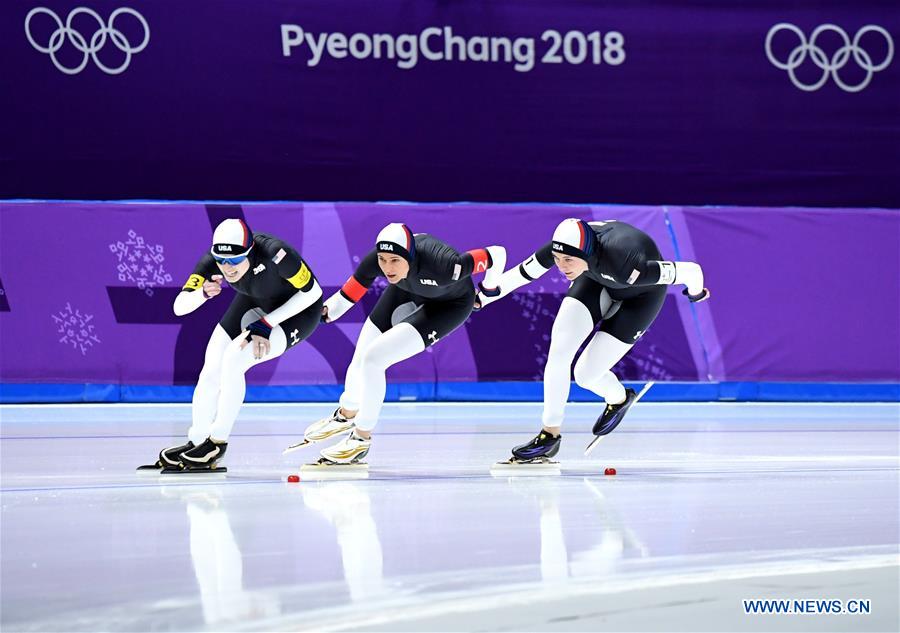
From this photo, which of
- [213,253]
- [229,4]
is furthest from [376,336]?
[229,4]

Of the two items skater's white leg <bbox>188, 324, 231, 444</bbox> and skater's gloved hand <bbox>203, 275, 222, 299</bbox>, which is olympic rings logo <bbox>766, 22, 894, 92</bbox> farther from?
skater's white leg <bbox>188, 324, 231, 444</bbox>

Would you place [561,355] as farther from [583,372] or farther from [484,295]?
[484,295]

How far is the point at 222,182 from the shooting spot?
1091 centimetres

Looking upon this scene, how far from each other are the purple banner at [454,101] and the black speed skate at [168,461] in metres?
5.41

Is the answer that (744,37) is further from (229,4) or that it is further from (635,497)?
(635,497)

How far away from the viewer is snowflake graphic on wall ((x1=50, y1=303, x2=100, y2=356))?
939 centimetres

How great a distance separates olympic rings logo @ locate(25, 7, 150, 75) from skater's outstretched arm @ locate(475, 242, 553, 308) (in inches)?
226

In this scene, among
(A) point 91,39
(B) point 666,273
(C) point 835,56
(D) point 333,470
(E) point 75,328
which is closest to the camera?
(D) point 333,470

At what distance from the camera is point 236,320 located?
6.13m

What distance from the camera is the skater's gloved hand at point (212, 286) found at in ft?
19.4

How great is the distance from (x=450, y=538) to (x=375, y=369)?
6.76ft

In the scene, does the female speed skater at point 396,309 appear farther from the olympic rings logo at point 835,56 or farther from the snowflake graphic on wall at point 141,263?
the olympic rings logo at point 835,56

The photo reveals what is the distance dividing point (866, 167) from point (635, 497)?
7.55m

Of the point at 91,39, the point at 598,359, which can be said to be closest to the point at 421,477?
the point at 598,359
